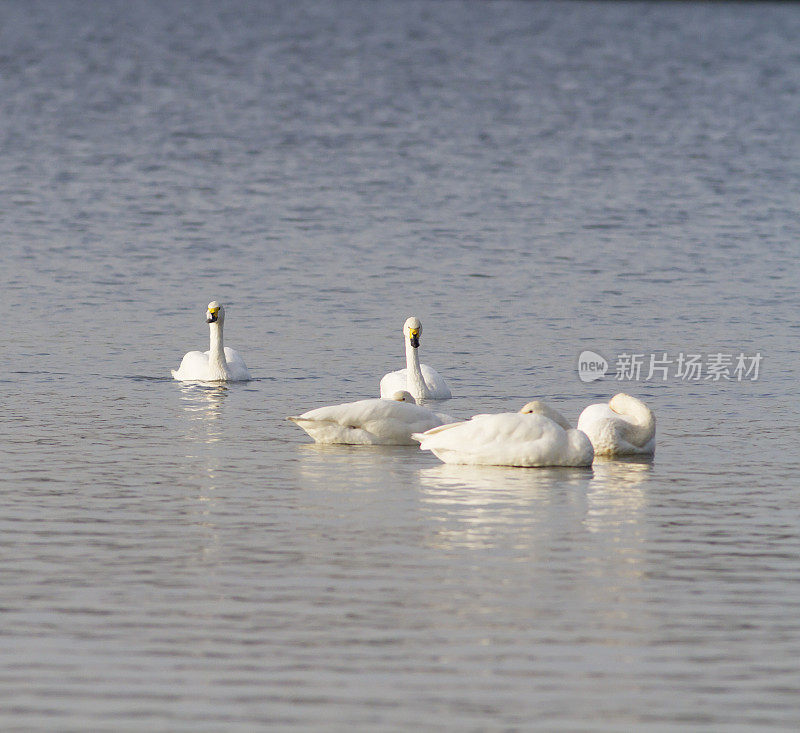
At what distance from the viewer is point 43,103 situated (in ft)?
194

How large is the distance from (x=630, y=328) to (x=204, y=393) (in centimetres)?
628

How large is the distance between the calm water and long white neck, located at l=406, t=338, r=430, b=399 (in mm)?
606

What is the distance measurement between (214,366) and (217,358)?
19cm

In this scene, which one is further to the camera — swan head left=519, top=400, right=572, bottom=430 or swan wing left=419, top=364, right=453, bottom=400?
swan wing left=419, top=364, right=453, bottom=400

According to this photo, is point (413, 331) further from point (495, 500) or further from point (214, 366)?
point (495, 500)

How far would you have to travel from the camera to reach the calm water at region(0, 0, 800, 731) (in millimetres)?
9578

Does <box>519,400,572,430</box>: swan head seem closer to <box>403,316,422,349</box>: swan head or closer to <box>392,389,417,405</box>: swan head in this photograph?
<box>392,389,417,405</box>: swan head

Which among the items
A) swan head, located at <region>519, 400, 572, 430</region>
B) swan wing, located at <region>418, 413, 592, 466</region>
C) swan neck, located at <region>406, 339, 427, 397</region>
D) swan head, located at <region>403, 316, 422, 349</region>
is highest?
swan head, located at <region>403, 316, 422, 349</region>

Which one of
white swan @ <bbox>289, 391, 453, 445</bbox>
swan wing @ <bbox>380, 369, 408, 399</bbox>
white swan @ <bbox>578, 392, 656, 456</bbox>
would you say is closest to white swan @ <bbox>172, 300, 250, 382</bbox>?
swan wing @ <bbox>380, 369, 408, 399</bbox>

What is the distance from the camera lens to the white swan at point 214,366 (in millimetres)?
19781

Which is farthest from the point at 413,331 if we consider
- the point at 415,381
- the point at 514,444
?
the point at 514,444

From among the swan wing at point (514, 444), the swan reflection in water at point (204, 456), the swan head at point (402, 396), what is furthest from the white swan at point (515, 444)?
the swan reflection in water at point (204, 456)

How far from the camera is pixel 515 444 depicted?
15.3 meters

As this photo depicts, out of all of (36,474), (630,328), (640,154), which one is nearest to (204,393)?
(36,474)
